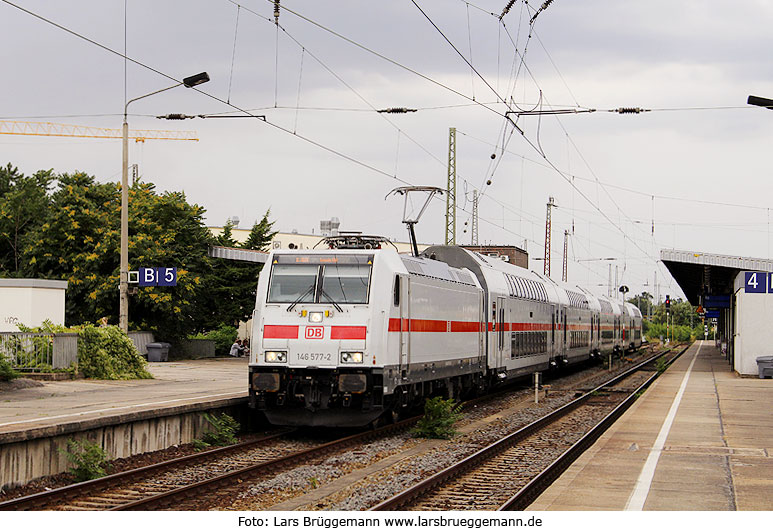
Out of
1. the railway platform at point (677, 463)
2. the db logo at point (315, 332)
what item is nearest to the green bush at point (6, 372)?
the db logo at point (315, 332)

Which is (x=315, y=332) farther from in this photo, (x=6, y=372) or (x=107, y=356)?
(x=107, y=356)

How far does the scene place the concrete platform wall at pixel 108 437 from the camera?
11.7m

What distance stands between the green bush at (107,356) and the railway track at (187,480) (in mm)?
8964

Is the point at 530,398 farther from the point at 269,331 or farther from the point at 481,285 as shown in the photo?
the point at 269,331

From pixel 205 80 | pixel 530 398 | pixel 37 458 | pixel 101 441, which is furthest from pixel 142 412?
pixel 530 398

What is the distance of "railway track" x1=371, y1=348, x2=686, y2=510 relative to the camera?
10.9 metres

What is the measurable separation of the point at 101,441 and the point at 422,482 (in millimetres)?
4962

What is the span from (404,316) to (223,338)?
3717 centimetres

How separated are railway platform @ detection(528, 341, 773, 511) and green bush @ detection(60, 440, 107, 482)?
5973 mm

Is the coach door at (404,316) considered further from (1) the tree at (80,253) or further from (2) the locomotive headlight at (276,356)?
(1) the tree at (80,253)

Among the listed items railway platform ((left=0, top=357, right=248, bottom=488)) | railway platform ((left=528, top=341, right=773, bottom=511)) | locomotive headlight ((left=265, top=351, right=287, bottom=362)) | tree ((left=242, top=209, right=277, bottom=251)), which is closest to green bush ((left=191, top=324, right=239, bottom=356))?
tree ((left=242, top=209, right=277, bottom=251))

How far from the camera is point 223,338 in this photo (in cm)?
5284

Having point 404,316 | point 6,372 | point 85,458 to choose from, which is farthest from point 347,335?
point 6,372

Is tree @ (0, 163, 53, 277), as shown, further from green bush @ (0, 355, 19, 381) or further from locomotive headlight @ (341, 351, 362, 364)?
locomotive headlight @ (341, 351, 362, 364)
